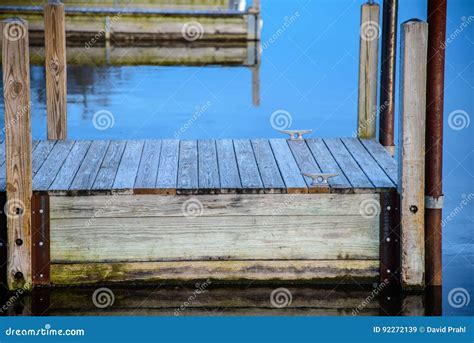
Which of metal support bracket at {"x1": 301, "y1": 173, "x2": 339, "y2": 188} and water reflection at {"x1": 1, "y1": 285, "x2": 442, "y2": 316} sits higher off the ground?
metal support bracket at {"x1": 301, "y1": 173, "x2": 339, "y2": 188}

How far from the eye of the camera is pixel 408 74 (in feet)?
24.3

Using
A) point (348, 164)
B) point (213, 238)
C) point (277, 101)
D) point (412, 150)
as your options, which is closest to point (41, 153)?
point (213, 238)

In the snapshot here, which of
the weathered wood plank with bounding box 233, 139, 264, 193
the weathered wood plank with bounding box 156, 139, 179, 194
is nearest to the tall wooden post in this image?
the weathered wood plank with bounding box 156, 139, 179, 194

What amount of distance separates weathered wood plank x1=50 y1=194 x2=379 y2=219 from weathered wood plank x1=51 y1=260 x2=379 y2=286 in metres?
0.31

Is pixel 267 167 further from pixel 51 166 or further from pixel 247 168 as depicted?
pixel 51 166

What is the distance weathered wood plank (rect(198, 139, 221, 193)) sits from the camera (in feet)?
24.8

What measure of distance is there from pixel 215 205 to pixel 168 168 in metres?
0.76

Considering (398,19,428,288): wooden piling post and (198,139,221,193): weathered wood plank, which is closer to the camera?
(398,19,428,288): wooden piling post

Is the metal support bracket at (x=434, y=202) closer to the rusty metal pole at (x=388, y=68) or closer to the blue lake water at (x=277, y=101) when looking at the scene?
the blue lake water at (x=277, y=101)

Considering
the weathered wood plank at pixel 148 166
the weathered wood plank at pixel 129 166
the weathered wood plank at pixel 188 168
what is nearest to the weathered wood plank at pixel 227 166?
the weathered wood plank at pixel 188 168

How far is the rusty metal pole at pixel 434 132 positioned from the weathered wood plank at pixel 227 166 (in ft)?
3.95

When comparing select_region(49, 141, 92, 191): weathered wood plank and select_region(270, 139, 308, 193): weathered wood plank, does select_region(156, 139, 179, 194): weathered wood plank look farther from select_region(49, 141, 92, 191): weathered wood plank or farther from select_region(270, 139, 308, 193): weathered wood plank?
select_region(270, 139, 308, 193): weathered wood plank

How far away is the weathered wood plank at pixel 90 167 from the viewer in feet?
25.0

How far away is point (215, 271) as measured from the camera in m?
7.55
